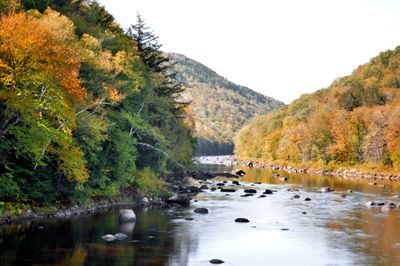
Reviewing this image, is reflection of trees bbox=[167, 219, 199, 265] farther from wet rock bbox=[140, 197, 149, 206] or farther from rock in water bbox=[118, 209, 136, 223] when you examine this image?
wet rock bbox=[140, 197, 149, 206]

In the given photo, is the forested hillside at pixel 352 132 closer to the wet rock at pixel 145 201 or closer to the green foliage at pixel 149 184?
the green foliage at pixel 149 184

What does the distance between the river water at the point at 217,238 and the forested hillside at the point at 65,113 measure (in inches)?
152

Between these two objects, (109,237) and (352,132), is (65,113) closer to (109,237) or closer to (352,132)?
(109,237)

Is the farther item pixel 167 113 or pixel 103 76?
pixel 167 113

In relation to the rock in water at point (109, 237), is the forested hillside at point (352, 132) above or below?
above

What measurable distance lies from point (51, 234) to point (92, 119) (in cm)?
1223

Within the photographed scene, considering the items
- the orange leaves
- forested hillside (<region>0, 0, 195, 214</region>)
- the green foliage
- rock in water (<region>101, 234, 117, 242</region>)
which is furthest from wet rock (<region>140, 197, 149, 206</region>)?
rock in water (<region>101, 234, 117, 242</region>)

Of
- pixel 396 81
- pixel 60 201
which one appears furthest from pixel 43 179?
pixel 396 81

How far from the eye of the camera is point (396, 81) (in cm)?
16712

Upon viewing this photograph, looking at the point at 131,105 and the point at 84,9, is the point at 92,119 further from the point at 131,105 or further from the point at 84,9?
the point at 84,9

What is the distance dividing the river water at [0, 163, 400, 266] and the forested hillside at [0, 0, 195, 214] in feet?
12.7

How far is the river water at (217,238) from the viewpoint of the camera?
27.7m

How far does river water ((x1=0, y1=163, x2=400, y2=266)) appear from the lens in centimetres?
2774

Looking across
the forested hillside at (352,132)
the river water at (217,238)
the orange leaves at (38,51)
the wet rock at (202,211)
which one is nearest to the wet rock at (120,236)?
the river water at (217,238)
